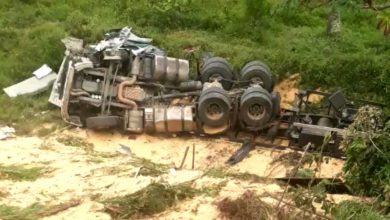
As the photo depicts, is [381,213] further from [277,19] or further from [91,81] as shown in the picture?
[277,19]

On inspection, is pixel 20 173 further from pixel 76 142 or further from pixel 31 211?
pixel 76 142

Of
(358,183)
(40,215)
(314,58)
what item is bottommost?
(40,215)

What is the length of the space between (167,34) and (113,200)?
8116 millimetres

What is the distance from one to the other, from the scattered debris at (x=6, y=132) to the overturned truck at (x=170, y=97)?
38.0 inches

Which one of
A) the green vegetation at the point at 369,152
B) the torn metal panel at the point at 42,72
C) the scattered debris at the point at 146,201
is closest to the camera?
the green vegetation at the point at 369,152

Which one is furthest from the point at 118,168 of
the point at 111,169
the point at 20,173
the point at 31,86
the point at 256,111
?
the point at 31,86

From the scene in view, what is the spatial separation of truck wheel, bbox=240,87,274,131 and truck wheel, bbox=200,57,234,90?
2.78 ft

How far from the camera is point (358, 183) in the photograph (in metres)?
6.98

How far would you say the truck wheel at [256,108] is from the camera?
37.9 feet

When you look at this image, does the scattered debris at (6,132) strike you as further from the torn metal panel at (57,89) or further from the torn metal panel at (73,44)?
the torn metal panel at (73,44)

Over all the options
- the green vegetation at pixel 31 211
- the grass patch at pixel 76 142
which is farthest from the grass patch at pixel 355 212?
the grass patch at pixel 76 142

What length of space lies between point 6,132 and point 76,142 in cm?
134

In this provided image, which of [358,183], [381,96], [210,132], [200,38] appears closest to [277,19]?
[200,38]

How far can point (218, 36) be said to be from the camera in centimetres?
1504
